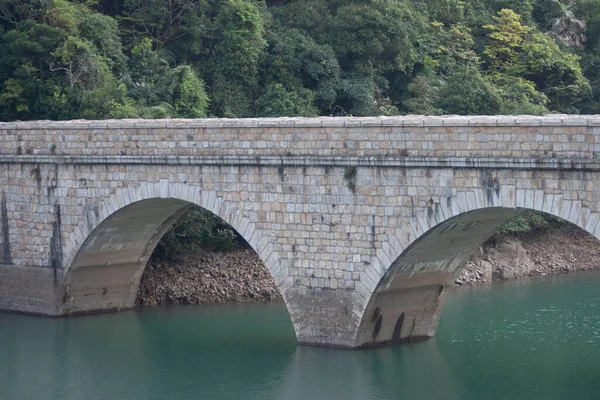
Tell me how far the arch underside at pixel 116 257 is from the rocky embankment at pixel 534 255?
781 centimetres

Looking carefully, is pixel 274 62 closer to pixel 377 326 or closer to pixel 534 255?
pixel 534 255

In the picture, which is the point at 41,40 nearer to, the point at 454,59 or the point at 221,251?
the point at 221,251

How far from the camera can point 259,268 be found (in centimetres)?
2766

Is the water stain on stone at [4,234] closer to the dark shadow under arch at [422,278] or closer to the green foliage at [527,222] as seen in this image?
the dark shadow under arch at [422,278]

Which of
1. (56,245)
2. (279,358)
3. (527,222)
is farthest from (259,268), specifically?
(527,222)

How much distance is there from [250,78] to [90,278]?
31.5ft

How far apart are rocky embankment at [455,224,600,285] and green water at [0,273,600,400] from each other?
3111 millimetres

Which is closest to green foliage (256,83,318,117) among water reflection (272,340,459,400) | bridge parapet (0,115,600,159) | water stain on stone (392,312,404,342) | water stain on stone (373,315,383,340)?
bridge parapet (0,115,600,159)

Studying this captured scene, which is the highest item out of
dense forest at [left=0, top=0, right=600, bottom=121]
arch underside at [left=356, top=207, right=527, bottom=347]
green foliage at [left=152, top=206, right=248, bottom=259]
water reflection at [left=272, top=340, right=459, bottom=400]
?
dense forest at [left=0, top=0, right=600, bottom=121]

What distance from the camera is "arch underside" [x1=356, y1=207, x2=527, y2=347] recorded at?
62.7 feet

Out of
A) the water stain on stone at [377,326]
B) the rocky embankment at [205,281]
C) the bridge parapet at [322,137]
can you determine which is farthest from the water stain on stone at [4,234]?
the water stain on stone at [377,326]

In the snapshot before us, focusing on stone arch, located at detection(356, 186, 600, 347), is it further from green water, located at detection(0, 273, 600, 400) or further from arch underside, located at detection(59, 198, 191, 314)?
arch underside, located at detection(59, 198, 191, 314)

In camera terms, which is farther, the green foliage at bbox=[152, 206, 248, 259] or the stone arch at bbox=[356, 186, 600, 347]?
the green foliage at bbox=[152, 206, 248, 259]

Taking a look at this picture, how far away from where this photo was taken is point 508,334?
22.9 metres
